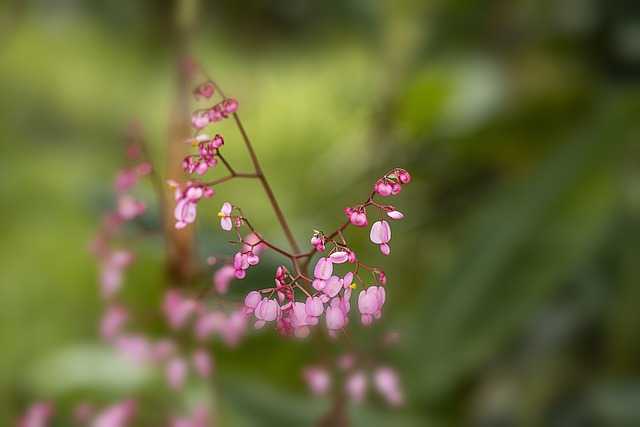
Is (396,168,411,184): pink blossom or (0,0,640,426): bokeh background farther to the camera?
(0,0,640,426): bokeh background

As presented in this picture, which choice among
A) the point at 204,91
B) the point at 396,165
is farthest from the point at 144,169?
the point at 396,165

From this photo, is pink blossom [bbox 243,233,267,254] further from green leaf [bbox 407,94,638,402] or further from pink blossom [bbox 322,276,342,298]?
green leaf [bbox 407,94,638,402]

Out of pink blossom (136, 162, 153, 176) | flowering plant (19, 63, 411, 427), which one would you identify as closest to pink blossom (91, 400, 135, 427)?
flowering plant (19, 63, 411, 427)

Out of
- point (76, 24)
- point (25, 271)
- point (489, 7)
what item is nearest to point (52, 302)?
point (25, 271)

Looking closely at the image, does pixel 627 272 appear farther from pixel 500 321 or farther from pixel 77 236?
pixel 77 236

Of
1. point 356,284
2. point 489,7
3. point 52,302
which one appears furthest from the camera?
point 489,7

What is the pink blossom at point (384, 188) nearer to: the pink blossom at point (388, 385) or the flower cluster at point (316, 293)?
the flower cluster at point (316, 293)

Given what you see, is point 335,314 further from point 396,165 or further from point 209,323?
point 396,165

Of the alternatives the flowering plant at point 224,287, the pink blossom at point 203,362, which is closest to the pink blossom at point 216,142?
the flowering plant at point 224,287
